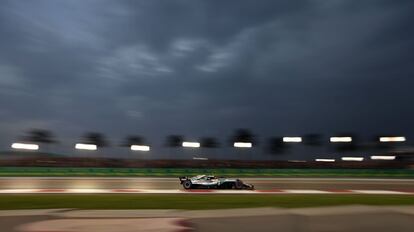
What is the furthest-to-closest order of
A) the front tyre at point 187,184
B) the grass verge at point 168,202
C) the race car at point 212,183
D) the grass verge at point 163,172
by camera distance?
the grass verge at point 163,172 → the front tyre at point 187,184 → the race car at point 212,183 → the grass verge at point 168,202

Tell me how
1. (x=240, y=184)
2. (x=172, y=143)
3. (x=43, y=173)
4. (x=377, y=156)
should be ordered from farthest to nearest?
(x=172, y=143)
(x=377, y=156)
(x=43, y=173)
(x=240, y=184)

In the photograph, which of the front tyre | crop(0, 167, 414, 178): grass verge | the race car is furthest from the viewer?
crop(0, 167, 414, 178): grass verge

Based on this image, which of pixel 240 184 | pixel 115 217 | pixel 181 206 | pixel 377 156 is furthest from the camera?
pixel 377 156

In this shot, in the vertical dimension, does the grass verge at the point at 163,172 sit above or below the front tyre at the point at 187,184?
above

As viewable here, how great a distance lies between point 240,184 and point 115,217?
12091mm

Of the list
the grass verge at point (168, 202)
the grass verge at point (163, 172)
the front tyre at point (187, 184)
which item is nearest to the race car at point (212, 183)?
the front tyre at point (187, 184)

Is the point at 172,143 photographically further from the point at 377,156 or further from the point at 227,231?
the point at 227,231

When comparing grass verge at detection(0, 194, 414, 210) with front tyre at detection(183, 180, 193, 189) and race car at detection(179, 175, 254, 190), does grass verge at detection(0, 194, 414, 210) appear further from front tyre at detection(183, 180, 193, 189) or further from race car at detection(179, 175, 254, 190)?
front tyre at detection(183, 180, 193, 189)

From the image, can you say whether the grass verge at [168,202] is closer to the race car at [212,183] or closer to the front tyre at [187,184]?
the race car at [212,183]

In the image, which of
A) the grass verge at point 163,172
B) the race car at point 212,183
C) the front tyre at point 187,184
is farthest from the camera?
the grass verge at point 163,172

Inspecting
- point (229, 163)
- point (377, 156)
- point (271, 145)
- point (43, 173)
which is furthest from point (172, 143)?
point (43, 173)

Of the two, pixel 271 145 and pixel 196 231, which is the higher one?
pixel 271 145

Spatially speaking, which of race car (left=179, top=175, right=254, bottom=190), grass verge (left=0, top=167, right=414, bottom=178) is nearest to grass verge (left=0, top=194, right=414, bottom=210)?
race car (left=179, top=175, right=254, bottom=190)

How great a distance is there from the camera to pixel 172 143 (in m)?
102
